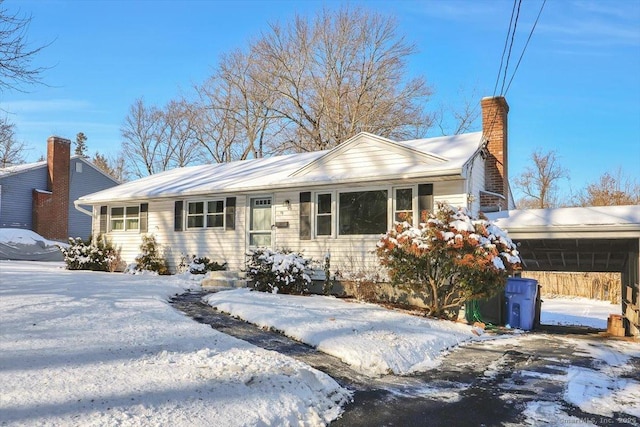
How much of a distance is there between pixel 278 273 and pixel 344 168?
352 cm

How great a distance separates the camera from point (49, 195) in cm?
2673

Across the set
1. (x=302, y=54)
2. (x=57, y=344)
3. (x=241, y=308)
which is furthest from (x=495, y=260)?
(x=302, y=54)

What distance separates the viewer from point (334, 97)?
98.8ft

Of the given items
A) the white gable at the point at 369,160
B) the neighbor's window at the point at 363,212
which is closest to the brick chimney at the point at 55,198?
the white gable at the point at 369,160

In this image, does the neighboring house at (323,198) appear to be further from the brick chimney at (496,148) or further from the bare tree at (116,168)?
the bare tree at (116,168)

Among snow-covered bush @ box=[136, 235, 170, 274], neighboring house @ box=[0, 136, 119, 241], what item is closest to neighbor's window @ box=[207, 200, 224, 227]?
snow-covered bush @ box=[136, 235, 170, 274]

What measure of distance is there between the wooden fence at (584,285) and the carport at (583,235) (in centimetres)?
1189

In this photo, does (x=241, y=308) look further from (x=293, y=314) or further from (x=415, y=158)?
(x=415, y=158)

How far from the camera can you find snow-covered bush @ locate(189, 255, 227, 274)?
1415 centimetres

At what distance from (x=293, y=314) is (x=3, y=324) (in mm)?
4112

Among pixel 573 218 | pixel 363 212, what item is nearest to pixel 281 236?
pixel 363 212

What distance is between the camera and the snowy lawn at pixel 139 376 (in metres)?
3.54

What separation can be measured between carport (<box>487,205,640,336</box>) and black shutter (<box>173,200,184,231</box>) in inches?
367

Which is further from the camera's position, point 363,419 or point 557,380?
point 557,380
